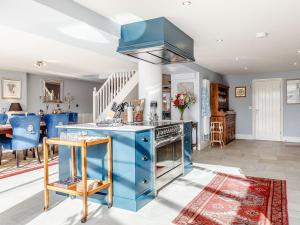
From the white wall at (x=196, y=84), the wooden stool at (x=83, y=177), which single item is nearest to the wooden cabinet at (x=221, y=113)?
the white wall at (x=196, y=84)

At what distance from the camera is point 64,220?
8.15ft

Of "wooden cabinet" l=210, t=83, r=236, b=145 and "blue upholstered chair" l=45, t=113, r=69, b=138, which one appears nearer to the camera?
"blue upholstered chair" l=45, t=113, r=69, b=138

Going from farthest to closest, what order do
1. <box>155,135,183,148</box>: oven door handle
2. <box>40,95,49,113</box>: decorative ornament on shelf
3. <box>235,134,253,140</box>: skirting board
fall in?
<box>235,134,253,140</box>: skirting board, <box>40,95,49,113</box>: decorative ornament on shelf, <box>155,135,183,148</box>: oven door handle

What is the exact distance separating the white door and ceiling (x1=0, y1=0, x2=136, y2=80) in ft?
15.2

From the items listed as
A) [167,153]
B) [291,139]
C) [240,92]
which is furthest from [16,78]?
[291,139]

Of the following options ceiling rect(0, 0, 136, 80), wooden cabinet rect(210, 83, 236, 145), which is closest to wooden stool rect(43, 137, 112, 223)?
ceiling rect(0, 0, 136, 80)

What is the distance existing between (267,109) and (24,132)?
723 centimetres

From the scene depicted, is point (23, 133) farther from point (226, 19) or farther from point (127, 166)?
point (226, 19)

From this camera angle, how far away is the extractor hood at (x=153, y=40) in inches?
127

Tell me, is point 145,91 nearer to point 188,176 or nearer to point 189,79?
point 188,176

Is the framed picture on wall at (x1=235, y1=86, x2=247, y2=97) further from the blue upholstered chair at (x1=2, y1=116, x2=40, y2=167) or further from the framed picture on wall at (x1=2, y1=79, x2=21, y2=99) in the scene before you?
the framed picture on wall at (x1=2, y1=79, x2=21, y2=99)

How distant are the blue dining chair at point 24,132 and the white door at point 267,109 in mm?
6800

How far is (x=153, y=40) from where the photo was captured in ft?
10.7

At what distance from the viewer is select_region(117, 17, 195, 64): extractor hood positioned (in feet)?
10.6
